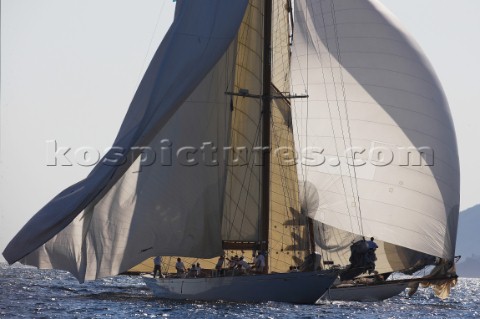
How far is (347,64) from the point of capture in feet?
117

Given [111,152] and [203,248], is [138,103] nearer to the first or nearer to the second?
[111,152]

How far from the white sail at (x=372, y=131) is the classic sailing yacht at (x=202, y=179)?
1343mm

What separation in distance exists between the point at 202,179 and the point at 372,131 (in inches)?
250

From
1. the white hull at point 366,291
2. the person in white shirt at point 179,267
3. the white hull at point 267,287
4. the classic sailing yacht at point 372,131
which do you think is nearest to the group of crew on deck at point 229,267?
the person in white shirt at point 179,267

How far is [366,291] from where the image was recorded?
1578 inches

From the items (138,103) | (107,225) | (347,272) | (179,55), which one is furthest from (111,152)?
(347,272)

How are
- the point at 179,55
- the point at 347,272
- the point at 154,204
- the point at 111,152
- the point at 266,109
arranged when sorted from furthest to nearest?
the point at 266,109 < the point at 347,272 < the point at 154,204 < the point at 179,55 < the point at 111,152

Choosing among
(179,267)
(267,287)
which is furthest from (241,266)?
(179,267)

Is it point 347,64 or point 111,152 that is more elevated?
point 347,64

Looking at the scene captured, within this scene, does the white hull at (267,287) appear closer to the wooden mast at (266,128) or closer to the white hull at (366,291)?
the wooden mast at (266,128)

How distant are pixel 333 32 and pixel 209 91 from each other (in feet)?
17.7

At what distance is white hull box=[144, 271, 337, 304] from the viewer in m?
30.7

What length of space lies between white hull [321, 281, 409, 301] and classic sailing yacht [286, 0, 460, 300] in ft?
16.2

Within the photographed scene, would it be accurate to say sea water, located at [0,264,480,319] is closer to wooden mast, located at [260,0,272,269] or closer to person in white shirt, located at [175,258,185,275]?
person in white shirt, located at [175,258,185,275]
